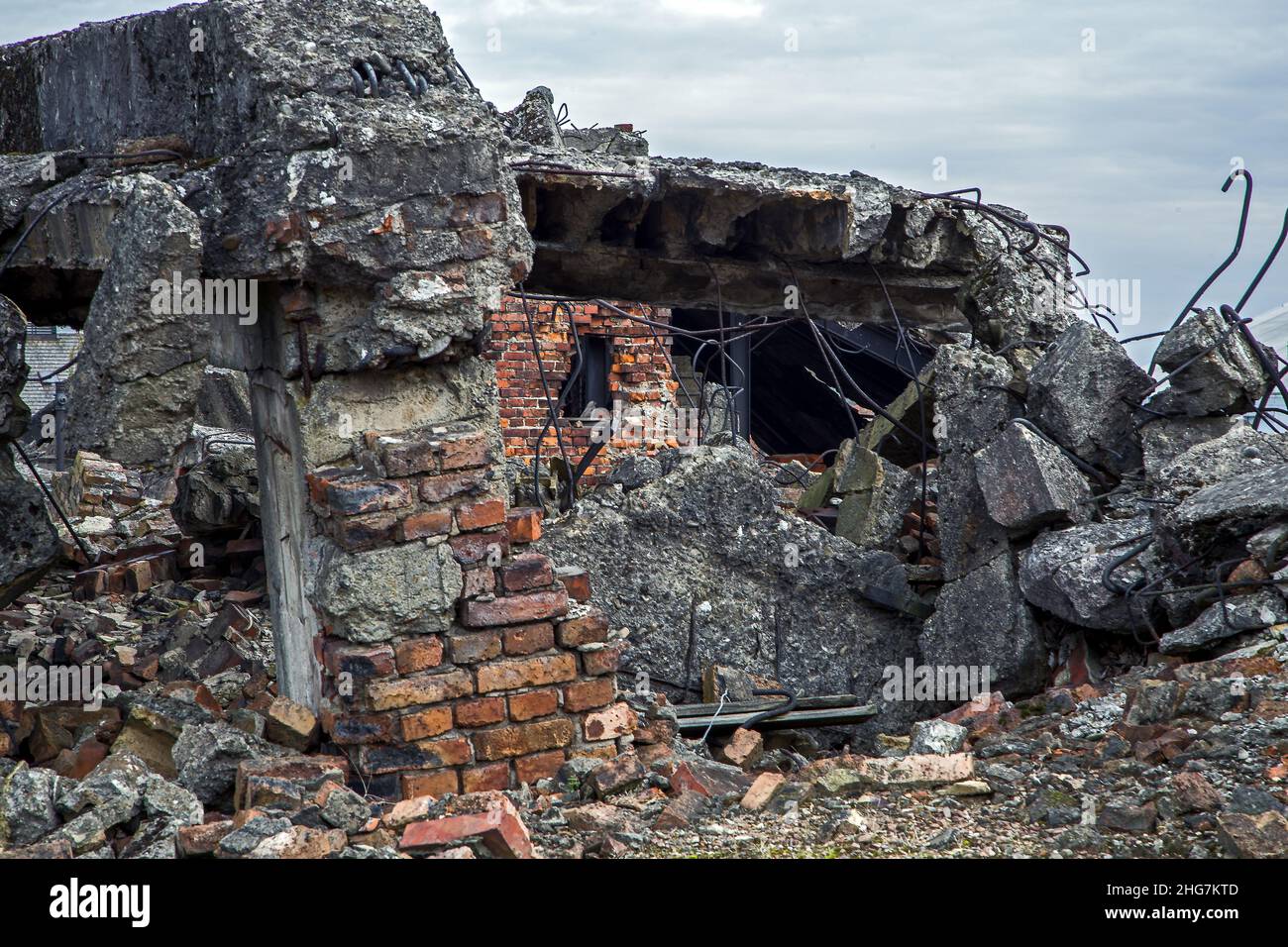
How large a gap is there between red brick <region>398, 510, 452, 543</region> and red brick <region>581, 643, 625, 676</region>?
0.57 meters

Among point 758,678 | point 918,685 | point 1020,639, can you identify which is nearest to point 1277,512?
point 1020,639

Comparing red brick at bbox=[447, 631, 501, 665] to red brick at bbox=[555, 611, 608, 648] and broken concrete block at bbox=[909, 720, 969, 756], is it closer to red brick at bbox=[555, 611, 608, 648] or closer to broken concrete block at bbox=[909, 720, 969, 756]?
red brick at bbox=[555, 611, 608, 648]

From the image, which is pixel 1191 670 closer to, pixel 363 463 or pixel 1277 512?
pixel 1277 512

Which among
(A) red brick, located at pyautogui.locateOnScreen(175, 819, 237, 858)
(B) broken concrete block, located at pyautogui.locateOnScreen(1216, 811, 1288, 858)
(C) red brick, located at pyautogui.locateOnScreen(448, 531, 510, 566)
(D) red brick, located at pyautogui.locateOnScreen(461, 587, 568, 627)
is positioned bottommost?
(A) red brick, located at pyautogui.locateOnScreen(175, 819, 237, 858)

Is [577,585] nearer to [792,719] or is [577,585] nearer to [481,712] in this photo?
[481,712]

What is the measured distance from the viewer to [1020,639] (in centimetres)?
486

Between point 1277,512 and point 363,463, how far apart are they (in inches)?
119

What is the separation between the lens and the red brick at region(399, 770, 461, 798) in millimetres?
3432

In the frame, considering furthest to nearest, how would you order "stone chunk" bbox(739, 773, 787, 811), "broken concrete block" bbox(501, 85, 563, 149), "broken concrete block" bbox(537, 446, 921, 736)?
"broken concrete block" bbox(501, 85, 563, 149), "broken concrete block" bbox(537, 446, 921, 736), "stone chunk" bbox(739, 773, 787, 811)

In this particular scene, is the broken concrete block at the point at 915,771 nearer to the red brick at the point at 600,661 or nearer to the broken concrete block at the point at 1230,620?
the red brick at the point at 600,661

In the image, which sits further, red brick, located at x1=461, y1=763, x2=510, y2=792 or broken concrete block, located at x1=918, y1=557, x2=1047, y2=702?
broken concrete block, located at x1=918, y1=557, x2=1047, y2=702

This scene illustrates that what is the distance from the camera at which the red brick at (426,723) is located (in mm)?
3432

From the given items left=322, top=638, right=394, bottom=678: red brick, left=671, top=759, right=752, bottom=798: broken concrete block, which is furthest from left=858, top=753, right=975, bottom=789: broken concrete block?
left=322, top=638, right=394, bottom=678: red brick

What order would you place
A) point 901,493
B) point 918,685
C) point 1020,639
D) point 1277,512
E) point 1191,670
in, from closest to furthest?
point 1191,670 → point 1277,512 → point 1020,639 → point 918,685 → point 901,493
